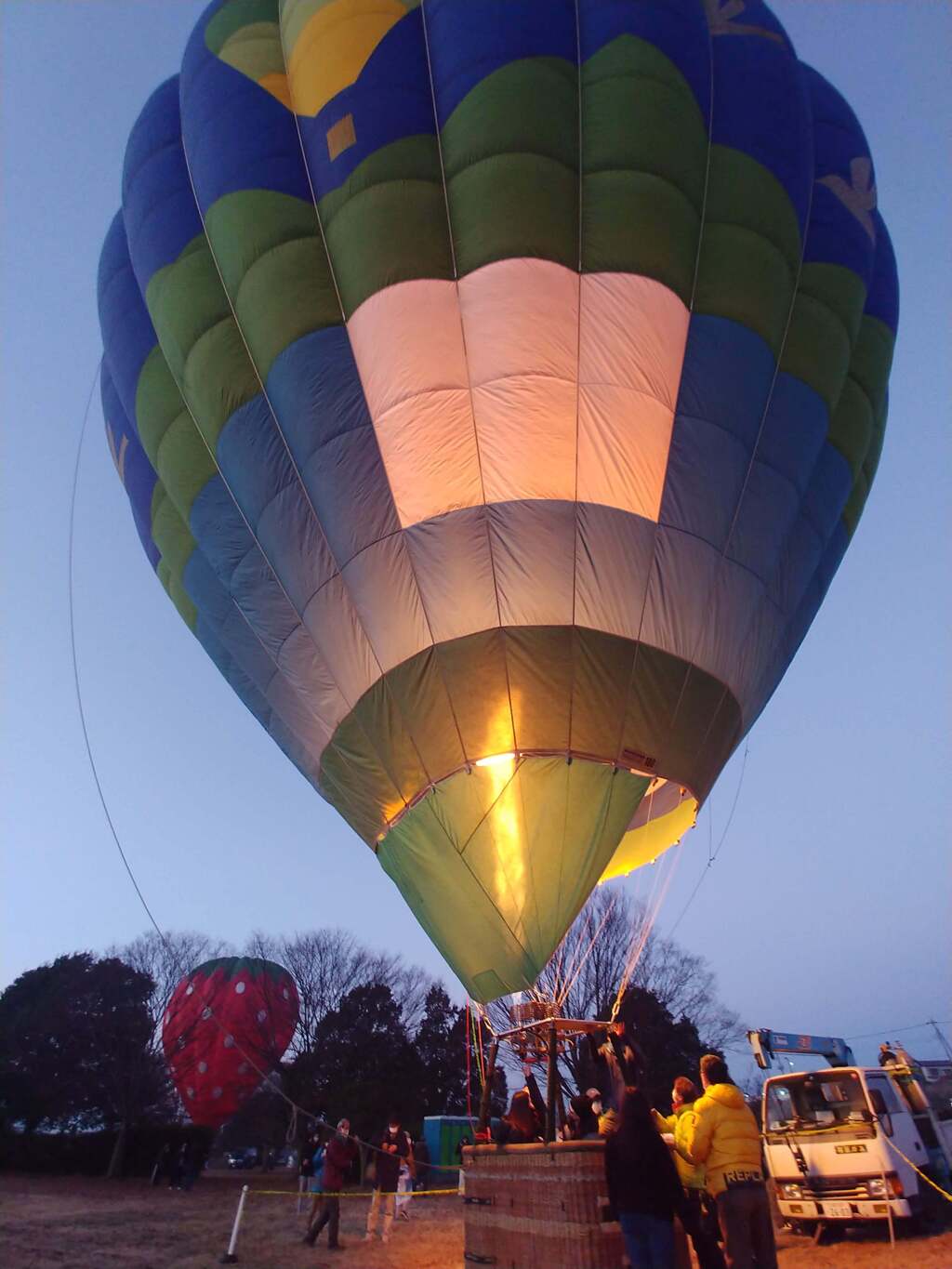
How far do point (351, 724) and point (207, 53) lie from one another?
652 centimetres

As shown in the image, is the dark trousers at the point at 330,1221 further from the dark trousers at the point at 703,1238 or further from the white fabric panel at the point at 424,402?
the white fabric panel at the point at 424,402

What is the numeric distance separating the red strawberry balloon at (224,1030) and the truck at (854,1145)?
809 inches

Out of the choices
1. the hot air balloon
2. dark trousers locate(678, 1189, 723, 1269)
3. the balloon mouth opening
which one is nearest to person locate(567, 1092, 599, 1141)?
the hot air balloon

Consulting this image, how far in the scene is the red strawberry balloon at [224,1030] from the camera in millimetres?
25750

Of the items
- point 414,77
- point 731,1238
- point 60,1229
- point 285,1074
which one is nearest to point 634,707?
point 731,1238

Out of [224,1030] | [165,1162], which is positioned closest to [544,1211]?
[165,1162]

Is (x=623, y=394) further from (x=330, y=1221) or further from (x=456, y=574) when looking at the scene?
(x=330, y=1221)

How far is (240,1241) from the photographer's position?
918cm

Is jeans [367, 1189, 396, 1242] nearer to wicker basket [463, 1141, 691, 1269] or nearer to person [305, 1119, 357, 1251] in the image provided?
person [305, 1119, 357, 1251]

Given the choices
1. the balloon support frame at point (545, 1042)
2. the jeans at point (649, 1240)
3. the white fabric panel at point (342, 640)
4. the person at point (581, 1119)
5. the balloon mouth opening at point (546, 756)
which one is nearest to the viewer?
the jeans at point (649, 1240)

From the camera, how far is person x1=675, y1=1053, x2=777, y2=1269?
429 centimetres

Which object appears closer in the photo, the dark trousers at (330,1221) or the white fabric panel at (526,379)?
the white fabric panel at (526,379)

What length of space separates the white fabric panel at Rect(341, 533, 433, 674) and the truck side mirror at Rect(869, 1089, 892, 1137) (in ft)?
17.3

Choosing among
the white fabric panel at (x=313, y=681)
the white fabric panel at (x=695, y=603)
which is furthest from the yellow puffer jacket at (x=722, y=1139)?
the white fabric panel at (x=313, y=681)
